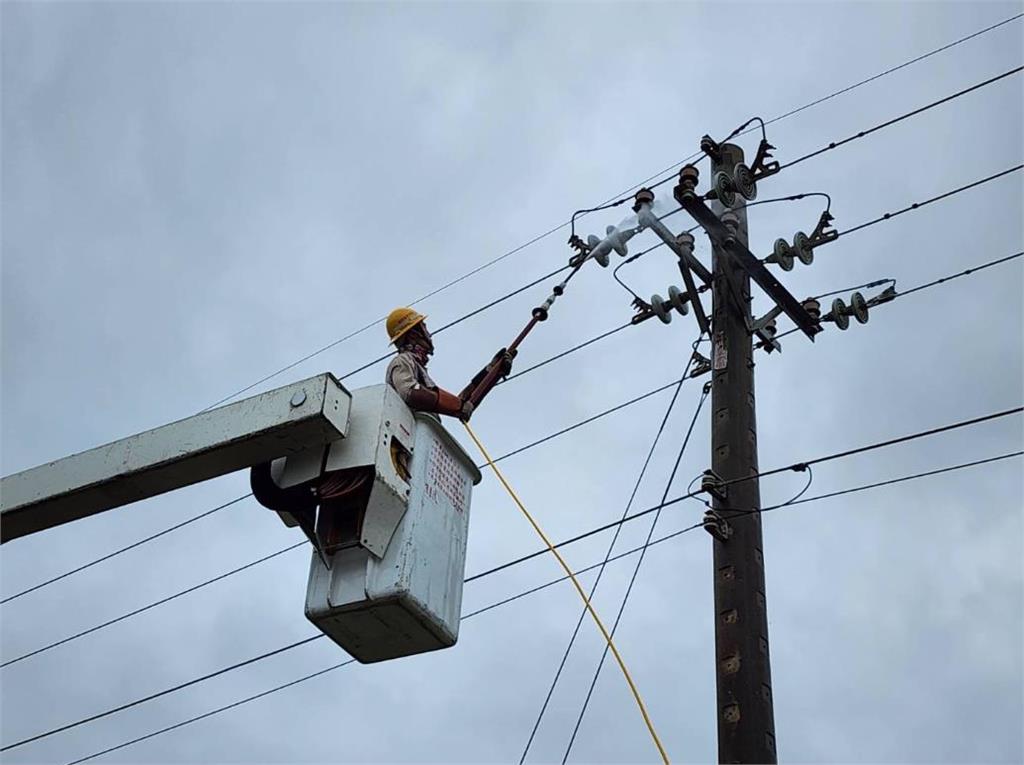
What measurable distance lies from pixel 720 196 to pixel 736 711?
3.15 m

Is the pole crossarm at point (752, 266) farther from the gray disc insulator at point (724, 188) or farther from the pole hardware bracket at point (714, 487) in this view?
the pole hardware bracket at point (714, 487)

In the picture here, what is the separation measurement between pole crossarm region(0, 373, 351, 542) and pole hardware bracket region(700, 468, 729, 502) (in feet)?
6.97

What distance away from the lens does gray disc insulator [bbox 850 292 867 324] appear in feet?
27.7

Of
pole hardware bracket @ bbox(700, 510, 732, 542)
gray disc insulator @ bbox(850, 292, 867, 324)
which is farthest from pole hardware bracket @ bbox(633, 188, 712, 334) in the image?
pole hardware bracket @ bbox(700, 510, 732, 542)

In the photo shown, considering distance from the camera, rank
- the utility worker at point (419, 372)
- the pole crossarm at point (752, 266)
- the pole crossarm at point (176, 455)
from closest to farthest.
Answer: the pole crossarm at point (176, 455)
the utility worker at point (419, 372)
the pole crossarm at point (752, 266)

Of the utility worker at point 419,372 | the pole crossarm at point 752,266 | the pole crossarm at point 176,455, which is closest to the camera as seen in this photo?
the pole crossarm at point 176,455

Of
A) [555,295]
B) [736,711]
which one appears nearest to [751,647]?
[736,711]

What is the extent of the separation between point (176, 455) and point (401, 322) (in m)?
1.32

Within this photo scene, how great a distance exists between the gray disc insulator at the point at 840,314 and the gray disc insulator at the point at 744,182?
0.80 m

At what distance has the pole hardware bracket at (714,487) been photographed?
709 centimetres

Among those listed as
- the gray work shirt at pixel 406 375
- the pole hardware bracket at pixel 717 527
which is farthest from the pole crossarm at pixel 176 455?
the pole hardware bracket at pixel 717 527

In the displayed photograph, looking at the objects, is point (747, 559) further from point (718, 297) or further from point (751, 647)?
point (718, 297)

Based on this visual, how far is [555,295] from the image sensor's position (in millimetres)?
7344

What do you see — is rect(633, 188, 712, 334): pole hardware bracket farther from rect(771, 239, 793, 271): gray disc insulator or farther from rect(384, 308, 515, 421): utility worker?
rect(384, 308, 515, 421): utility worker
